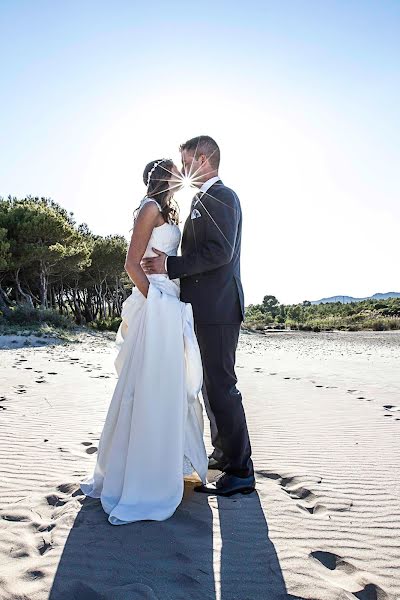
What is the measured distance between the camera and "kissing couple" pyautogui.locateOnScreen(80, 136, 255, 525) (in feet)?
9.96

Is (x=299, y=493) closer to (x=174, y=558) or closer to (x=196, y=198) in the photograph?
(x=174, y=558)

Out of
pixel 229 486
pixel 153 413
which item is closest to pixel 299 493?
pixel 229 486

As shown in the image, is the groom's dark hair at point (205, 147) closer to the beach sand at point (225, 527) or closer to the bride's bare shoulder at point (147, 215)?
the bride's bare shoulder at point (147, 215)

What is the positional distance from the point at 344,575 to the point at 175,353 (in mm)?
1583

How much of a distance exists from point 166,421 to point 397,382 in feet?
26.0

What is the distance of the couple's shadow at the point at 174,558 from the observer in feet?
7.04

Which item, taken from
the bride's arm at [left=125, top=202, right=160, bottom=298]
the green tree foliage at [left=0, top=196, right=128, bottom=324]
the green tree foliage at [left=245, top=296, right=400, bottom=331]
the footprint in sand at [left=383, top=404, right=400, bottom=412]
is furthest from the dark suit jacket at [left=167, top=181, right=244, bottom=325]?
the green tree foliage at [left=245, top=296, right=400, bottom=331]

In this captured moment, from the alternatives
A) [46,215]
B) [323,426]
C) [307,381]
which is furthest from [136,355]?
[46,215]

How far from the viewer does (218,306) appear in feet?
11.3

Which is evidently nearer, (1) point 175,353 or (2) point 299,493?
(1) point 175,353

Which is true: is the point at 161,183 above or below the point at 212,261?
above

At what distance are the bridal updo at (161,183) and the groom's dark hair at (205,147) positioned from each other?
23 cm

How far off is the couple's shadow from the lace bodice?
68.9 inches

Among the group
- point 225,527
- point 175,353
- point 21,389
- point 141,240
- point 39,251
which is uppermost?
point 39,251
